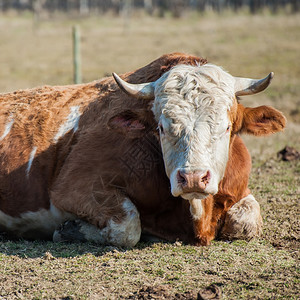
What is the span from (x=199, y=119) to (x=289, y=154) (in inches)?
157

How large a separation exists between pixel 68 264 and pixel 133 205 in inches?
31.3

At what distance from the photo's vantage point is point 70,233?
499cm

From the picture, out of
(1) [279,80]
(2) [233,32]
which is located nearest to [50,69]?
(1) [279,80]

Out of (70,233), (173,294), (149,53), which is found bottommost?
(149,53)

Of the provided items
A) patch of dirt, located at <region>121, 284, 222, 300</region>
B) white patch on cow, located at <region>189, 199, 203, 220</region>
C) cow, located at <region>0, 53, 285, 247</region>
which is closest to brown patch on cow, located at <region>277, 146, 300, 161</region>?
cow, located at <region>0, 53, 285, 247</region>

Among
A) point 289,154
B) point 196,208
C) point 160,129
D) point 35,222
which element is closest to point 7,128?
point 35,222

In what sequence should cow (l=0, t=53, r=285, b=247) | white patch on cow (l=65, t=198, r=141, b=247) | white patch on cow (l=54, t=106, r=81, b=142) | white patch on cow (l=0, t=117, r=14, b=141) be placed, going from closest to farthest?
cow (l=0, t=53, r=285, b=247) → white patch on cow (l=65, t=198, r=141, b=247) → white patch on cow (l=54, t=106, r=81, b=142) → white patch on cow (l=0, t=117, r=14, b=141)

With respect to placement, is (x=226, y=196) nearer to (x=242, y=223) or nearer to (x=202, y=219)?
(x=242, y=223)

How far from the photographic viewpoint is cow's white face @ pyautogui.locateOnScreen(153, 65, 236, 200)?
13.2 feet

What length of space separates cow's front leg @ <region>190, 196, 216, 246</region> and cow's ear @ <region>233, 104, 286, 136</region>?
27.3 inches

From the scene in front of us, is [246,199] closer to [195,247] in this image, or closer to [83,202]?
[195,247]

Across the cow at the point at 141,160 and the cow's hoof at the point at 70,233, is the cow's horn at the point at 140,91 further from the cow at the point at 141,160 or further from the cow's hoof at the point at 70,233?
the cow's hoof at the point at 70,233

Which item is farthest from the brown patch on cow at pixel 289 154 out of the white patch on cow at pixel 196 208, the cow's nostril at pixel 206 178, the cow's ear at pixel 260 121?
the cow's nostril at pixel 206 178

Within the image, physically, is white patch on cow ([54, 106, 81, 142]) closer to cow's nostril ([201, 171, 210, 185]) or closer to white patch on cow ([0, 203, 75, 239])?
white patch on cow ([0, 203, 75, 239])
